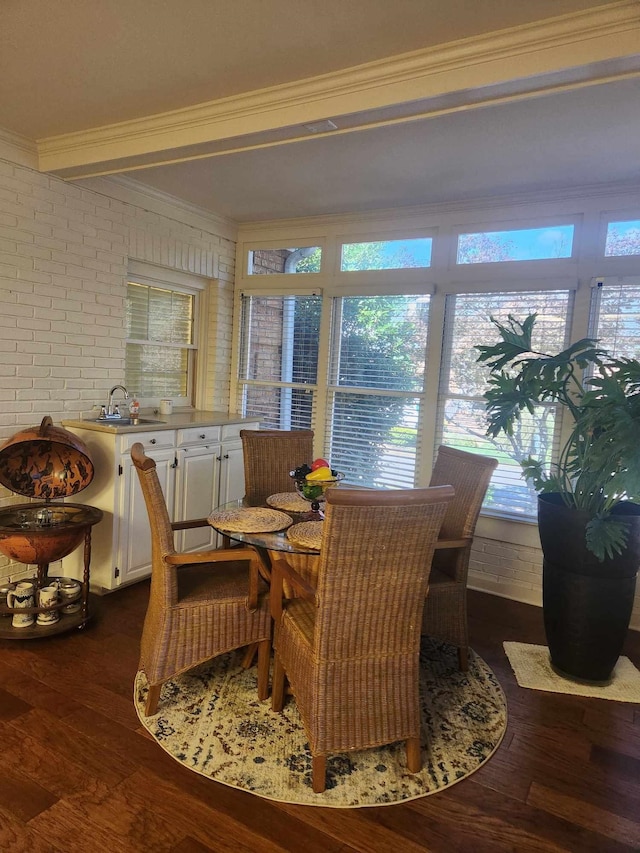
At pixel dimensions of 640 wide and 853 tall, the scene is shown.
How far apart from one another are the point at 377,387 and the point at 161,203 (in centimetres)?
204

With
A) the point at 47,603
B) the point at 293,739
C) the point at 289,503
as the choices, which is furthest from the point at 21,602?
the point at 293,739

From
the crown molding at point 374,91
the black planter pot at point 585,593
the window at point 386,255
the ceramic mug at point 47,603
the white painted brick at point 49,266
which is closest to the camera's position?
the crown molding at point 374,91

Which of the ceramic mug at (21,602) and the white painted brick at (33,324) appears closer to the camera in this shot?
the ceramic mug at (21,602)

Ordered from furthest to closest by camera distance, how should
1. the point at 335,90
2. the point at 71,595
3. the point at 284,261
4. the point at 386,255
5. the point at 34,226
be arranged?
the point at 284,261 < the point at 386,255 < the point at 34,226 < the point at 71,595 < the point at 335,90

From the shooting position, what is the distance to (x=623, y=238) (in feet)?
10.6

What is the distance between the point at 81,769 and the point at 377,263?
136 inches

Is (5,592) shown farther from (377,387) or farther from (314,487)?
(377,387)

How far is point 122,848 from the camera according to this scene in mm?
1565

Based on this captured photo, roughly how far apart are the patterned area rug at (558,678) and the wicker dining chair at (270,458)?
1521 mm

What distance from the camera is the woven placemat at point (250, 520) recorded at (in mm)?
2292

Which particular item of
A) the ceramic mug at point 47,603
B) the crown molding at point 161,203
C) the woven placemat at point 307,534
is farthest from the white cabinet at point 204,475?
the crown molding at point 161,203

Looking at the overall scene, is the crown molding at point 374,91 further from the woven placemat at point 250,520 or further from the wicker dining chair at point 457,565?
the woven placemat at point 250,520

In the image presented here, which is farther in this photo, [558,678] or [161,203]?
[161,203]

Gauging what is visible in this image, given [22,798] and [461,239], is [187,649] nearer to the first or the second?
[22,798]
